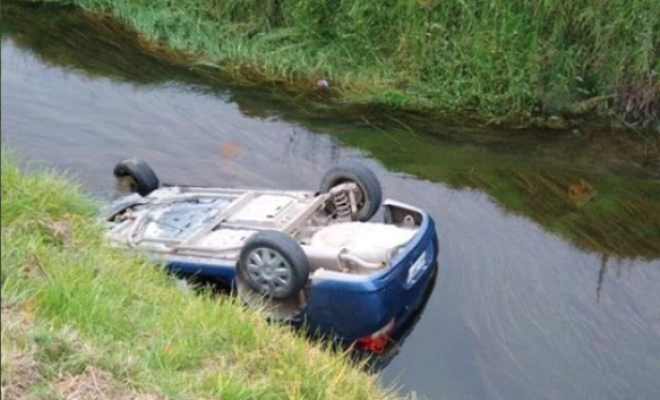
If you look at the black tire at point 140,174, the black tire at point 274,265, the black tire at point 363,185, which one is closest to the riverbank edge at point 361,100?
the black tire at point 140,174

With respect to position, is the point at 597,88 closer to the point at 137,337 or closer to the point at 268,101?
the point at 268,101

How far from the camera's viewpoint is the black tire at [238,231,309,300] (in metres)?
7.18

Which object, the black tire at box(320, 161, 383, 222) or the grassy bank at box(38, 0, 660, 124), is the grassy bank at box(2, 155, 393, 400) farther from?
the grassy bank at box(38, 0, 660, 124)

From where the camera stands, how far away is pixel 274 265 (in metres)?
7.22

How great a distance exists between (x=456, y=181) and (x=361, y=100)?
219 cm

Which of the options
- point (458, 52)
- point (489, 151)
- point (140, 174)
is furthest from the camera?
point (458, 52)

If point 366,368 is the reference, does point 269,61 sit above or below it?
above

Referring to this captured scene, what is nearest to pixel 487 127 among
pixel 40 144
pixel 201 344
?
pixel 40 144

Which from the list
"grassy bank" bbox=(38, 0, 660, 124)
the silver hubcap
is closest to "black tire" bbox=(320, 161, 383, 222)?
the silver hubcap

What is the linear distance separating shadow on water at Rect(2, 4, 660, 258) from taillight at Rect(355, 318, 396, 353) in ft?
8.28

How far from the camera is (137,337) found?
14.6ft

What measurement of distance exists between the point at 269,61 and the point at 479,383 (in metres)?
6.78

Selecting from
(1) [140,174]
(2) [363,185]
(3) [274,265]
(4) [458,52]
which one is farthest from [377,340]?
(4) [458,52]

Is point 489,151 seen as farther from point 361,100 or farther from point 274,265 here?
point 274,265
